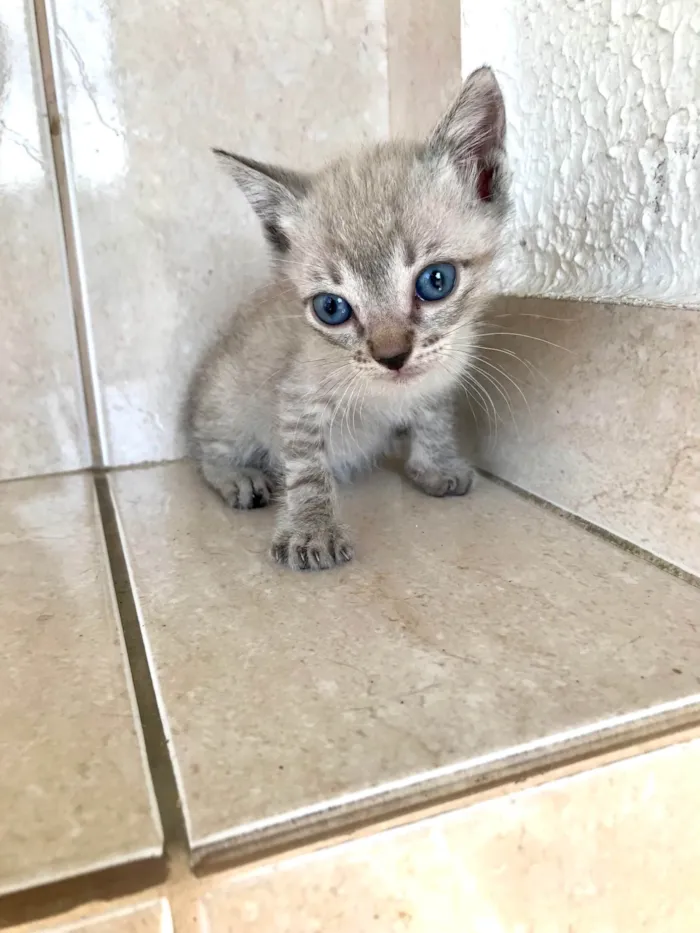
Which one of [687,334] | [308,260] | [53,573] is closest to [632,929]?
[687,334]

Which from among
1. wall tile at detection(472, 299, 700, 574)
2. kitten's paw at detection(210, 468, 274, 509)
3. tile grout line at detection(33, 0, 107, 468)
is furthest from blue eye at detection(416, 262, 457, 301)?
tile grout line at detection(33, 0, 107, 468)

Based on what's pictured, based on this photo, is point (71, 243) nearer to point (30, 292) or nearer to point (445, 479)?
point (30, 292)

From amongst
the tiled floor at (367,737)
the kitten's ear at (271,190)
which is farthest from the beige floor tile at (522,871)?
the kitten's ear at (271,190)

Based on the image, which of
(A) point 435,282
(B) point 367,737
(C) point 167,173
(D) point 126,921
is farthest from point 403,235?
(D) point 126,921

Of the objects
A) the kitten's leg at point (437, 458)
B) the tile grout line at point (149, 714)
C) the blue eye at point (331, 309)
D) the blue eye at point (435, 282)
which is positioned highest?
the blue eye at point (435, 282)

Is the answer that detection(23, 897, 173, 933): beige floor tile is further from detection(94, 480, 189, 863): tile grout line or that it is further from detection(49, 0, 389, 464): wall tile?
detection(49, 0, 389, 464): wall tile

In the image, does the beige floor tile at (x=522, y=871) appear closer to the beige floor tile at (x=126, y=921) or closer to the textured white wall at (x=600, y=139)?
the beige floor tile at (x=126, y=921)

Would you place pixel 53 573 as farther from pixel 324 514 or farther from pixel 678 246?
pixel 678 246
